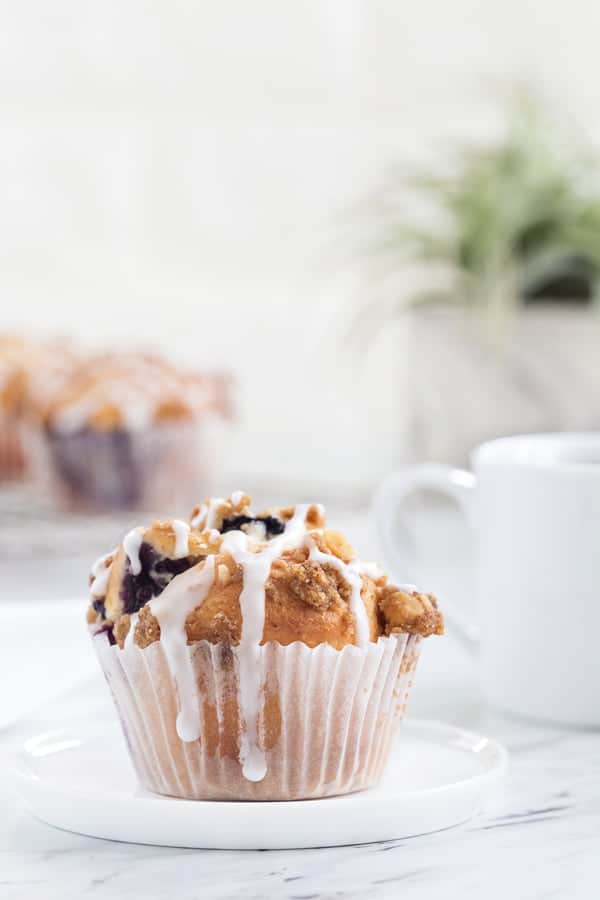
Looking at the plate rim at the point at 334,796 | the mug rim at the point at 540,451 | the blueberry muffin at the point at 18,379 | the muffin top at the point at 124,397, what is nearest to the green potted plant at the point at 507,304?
the muffin top at the point at 124,397

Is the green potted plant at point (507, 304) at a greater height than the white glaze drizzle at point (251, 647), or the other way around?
the green potted plant at point (507, 304)

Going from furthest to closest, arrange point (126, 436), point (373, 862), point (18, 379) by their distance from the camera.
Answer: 1. point (18, 379)
2. point (126, 436)
3. point (373, 862)

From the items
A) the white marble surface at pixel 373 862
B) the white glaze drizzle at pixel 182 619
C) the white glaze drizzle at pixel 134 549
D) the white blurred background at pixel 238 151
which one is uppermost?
the white blurred background at pixel 238 151

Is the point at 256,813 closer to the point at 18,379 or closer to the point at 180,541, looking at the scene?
the point at 180,541

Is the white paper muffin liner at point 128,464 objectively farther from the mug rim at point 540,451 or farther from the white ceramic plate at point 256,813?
the white ceramic plate at point 256,813

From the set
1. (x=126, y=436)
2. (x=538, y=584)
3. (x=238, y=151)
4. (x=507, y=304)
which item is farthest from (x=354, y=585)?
(x=238, y=151)

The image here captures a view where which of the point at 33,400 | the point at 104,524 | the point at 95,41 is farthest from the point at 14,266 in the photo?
the point at 104,524

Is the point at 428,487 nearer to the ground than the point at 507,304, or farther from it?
nearer to the ground
